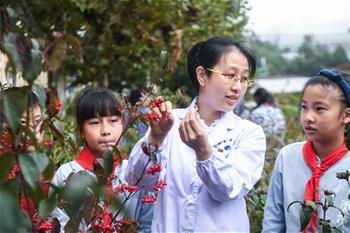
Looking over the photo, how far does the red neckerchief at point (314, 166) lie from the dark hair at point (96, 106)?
0.78 metres

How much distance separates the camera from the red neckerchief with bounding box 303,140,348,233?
256 cm

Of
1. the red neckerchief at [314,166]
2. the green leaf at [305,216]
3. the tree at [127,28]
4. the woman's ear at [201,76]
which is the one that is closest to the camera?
the green leaf at [305,216]

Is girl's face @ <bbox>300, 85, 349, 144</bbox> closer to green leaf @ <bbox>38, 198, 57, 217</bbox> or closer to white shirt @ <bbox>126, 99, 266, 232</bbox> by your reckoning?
white shirt @ <bbox>126, 99, 266, 232</bbox>

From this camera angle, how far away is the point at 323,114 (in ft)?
8.57

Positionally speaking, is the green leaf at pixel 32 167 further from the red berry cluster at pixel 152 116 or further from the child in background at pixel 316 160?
the child in background at pixel 316 160

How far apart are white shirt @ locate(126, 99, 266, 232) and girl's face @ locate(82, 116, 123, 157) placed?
0.82 feet

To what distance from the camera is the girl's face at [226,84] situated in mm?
2570

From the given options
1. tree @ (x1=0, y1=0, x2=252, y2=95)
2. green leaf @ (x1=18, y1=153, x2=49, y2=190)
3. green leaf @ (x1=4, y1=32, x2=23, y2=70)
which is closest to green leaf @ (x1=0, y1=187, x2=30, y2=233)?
green leaf @ (x1=18, y1=153, x2=49, y2=190)

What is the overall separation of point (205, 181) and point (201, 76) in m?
0.52

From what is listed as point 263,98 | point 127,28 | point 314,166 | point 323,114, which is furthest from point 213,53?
point 263,98

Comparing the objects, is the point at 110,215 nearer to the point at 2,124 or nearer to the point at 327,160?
the point at 2,124

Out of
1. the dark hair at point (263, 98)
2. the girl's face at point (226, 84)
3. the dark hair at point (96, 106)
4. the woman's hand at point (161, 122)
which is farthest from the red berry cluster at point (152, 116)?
the dark hair at point (263, 98)

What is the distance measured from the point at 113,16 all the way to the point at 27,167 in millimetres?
5390

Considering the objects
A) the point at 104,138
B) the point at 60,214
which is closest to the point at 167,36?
the point at 104,138
